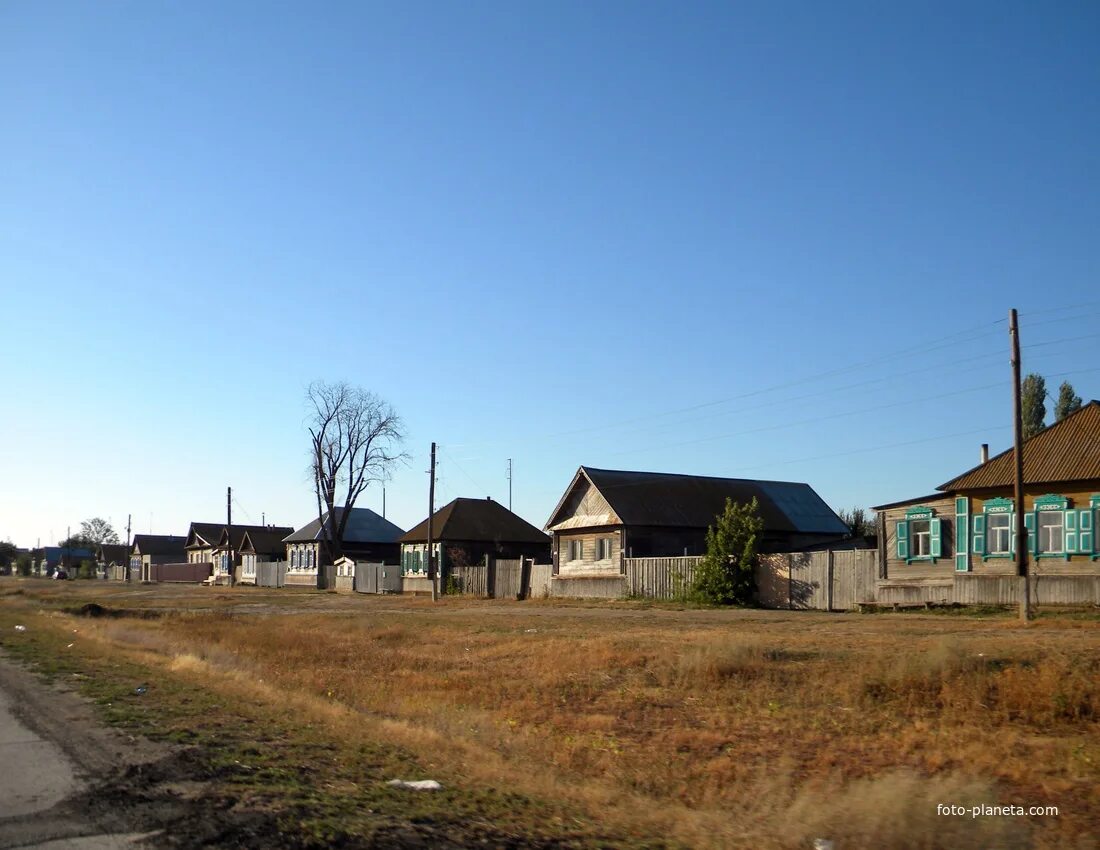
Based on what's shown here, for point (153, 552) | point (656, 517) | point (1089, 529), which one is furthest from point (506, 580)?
point (153, 552)

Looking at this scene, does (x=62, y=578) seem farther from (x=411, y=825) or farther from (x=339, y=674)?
(x=411, y=825)

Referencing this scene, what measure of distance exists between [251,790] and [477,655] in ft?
47.7

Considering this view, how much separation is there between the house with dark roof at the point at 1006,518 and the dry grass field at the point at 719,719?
4.49 meters

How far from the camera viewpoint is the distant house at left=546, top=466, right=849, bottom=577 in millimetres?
A: 46188

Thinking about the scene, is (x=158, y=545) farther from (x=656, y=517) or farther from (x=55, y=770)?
(x=55, y=770)

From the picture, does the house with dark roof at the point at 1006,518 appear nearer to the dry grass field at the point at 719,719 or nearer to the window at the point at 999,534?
the window at the point at 999,534

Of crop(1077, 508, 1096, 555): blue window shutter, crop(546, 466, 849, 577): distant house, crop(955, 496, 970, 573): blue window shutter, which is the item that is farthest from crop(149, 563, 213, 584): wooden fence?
crop(1077, 508, 1096, 555): blue window shutter

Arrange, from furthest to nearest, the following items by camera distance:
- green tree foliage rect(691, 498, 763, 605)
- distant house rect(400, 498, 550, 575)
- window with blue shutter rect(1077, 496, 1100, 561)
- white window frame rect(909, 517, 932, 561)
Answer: distant house rect(400, 498, 550, 575) < green tree foliage rect(691, 498, 763, 605) < white window frame rect(909, 517, 932, 561) < window with blue shutter rect(1077, 496, 1100, 561)

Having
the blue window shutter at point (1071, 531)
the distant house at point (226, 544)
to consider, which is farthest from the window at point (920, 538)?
the distant house at point (226, 544)

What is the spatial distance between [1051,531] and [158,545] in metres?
113

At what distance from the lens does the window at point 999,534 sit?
1196 inches

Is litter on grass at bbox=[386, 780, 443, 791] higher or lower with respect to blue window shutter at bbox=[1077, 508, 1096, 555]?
lower

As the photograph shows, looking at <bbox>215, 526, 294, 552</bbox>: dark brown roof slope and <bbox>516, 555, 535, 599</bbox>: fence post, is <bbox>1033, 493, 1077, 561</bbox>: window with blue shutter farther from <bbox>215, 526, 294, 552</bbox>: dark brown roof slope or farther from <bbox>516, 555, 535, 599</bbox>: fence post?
<bbox>215, 526, 294, 552</bbox>: dark brown roof slope

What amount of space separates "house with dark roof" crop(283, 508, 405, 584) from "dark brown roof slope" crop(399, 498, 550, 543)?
49.2 feet
